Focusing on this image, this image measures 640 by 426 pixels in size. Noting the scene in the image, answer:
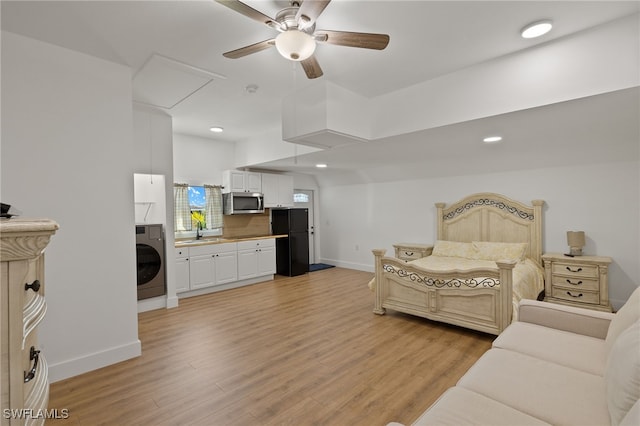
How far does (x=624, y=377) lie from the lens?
113 cm

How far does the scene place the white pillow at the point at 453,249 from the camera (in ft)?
15.5

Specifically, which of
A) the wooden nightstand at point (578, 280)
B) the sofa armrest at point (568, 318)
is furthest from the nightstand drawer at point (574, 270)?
the sofa armrest at point (568, 318)

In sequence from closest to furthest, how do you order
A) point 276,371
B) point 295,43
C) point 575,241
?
1. point 295,43
2. point 276,371
3. point 575,241

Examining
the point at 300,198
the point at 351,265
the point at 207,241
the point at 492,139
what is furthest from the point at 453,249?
the point at 207,241

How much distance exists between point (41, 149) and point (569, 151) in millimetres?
5775

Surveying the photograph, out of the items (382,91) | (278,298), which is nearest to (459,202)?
(382,91)

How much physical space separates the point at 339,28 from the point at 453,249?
3.83m

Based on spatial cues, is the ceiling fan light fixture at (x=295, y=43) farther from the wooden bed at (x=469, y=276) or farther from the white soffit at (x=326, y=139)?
the wooden bed at (x=469, y=276)

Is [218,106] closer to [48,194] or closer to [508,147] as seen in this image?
[48,194]

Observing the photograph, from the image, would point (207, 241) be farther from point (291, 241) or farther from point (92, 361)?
point (92, 361)

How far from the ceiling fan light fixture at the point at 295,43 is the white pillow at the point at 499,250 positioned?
3.97 meters

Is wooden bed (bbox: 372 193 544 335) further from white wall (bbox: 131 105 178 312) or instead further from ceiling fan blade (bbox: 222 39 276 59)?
white wall (bbox: 131 105 178 312)

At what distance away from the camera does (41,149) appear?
2.46 metres

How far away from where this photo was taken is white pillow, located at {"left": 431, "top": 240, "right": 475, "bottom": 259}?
15.5ft
